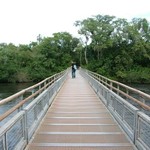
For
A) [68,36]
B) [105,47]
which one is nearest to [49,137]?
[105,47]

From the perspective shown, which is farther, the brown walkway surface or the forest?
the forest

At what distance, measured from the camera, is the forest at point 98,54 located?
62.2 meters

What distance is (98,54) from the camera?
6881 cm

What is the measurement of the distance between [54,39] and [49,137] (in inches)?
2689

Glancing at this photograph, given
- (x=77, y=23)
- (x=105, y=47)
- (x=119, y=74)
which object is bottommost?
(x=119, y=74)

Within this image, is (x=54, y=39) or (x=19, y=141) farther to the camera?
(x=54, y=39)

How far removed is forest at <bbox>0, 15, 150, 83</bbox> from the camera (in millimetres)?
62219

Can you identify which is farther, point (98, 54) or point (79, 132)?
point (98, 54)

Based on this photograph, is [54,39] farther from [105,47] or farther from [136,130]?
[136,130]

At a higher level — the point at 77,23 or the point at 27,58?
the point at 77,23

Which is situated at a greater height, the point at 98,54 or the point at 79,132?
the point at 98,54

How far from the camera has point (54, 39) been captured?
7419cm

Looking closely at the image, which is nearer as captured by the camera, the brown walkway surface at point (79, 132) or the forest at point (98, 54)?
the brown walkway surface at point (79, 132)

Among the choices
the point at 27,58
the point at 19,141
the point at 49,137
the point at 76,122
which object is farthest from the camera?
the point at 27,58
